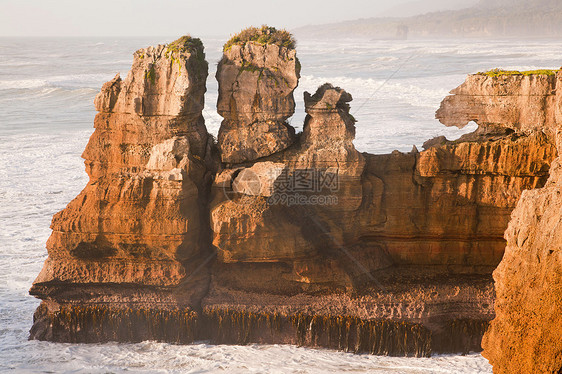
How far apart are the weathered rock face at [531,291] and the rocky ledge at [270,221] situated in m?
2.14

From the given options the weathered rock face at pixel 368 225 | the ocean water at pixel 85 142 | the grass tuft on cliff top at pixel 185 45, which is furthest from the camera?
the grass tuft on cliff top at pixel 185 45

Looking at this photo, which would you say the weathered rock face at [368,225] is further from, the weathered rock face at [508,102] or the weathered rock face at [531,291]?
the weathered rock face at [531,291]

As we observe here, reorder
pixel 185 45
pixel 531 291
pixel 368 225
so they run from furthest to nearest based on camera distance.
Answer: pixel 368 225 → pixel 185 45 → pixel 531 291

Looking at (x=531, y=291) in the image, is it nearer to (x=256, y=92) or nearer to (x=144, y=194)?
(x=256, y=92)

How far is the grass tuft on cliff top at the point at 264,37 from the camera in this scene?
13.0m

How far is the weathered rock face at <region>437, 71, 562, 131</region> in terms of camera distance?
488 inches

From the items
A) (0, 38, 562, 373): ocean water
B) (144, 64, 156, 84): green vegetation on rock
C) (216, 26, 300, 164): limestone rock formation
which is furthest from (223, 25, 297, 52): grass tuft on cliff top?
(0, 38, 562, 373): ocean water

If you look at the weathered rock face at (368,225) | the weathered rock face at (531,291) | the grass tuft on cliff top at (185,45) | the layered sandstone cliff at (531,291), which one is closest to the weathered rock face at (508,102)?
the weathered rock face at (368,225)

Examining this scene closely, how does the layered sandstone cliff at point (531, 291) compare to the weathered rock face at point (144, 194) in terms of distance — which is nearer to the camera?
the layered sandstone cliff at point (531, 291)

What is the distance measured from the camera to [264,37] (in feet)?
42.8

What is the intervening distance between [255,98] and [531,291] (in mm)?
6976

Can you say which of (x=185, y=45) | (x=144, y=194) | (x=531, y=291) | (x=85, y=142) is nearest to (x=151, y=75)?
(x=185, y=45)

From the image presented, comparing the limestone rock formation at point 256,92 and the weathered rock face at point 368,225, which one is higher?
the limestone rock formation at point 256,92

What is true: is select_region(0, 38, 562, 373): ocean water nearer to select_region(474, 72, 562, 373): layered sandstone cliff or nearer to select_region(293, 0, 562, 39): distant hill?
select_region(474, 72, 562, 373): layered sandstone cliff
